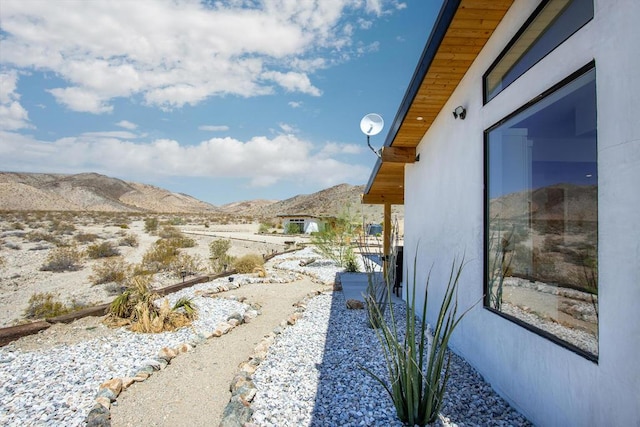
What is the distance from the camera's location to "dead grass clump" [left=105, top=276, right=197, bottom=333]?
5531 millimetres

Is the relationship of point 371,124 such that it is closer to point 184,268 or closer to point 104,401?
point 104,401

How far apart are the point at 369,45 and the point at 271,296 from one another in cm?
697

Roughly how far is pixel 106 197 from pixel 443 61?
85949 millimetres

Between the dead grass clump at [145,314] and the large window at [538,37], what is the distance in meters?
5.15

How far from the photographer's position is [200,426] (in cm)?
310

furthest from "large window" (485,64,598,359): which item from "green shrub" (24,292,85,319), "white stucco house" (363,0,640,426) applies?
"green shrub" (24,292,85,319)

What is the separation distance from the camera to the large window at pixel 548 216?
7.38 ft

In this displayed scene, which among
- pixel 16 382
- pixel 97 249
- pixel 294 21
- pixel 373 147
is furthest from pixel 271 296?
pixel 97 249

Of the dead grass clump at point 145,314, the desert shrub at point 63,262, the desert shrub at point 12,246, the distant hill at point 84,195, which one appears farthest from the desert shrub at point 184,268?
the distant hill at point 84,195

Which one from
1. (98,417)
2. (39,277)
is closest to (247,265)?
(39,277)

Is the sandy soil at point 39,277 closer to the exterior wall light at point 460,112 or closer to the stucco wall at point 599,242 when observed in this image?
the stucco wall at point 599,242

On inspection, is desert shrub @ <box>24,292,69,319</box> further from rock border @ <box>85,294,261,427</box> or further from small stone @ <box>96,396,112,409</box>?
small stone @ <box>96,396,112,409</box>

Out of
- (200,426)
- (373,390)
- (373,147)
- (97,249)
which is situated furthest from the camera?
(97,249)

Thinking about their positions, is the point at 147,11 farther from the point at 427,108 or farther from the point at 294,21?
the point at 427,108
